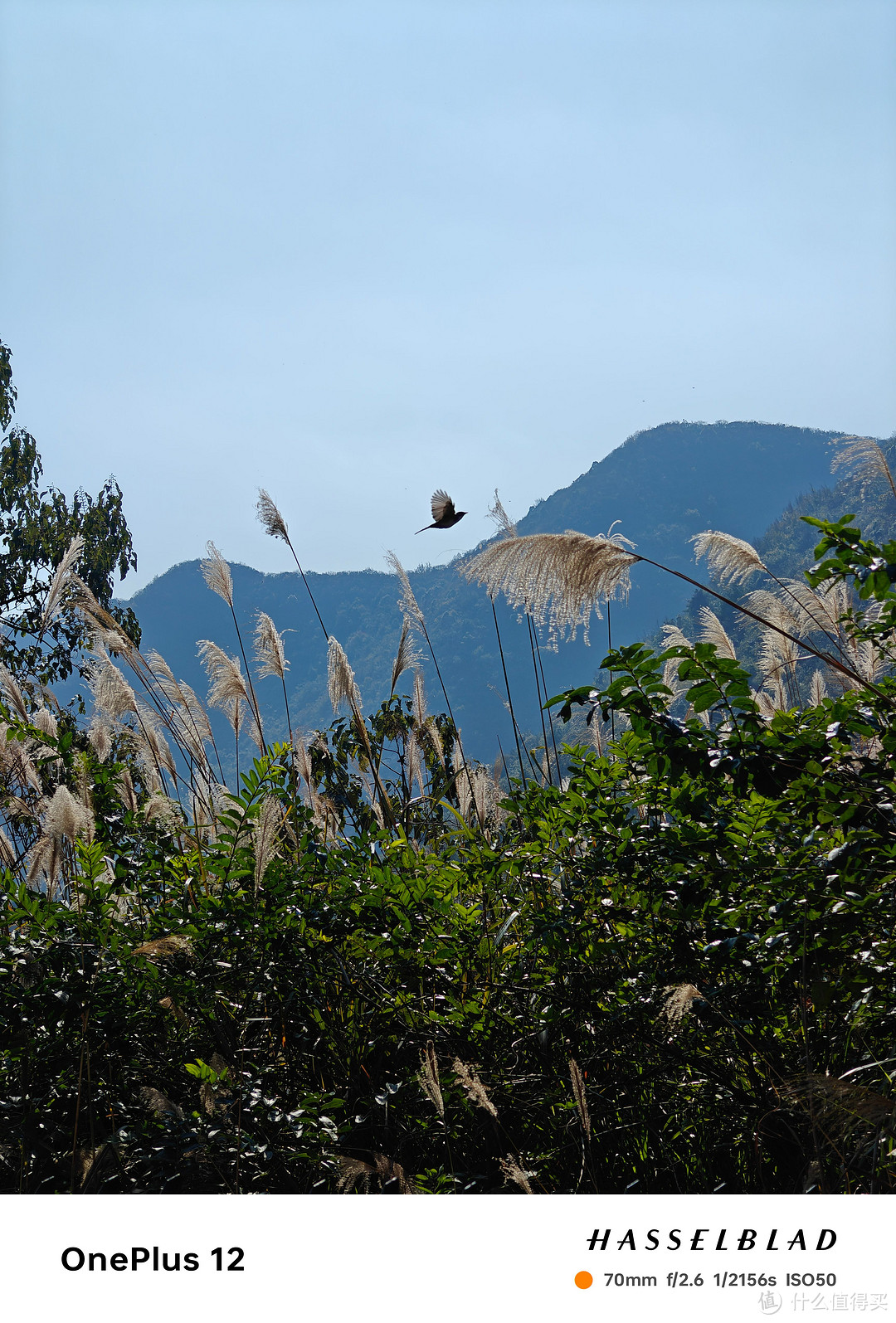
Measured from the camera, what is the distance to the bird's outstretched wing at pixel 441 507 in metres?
2.86

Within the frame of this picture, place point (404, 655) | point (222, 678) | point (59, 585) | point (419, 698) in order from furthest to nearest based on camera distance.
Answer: point (419, 698), point (404, 655), point (222, 678), point (59, 585)

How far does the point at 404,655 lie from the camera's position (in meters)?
3.47

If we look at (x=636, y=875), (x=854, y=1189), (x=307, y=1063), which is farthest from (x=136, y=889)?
A: (x=854, y=1189)

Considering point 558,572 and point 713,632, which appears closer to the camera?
point 558,572

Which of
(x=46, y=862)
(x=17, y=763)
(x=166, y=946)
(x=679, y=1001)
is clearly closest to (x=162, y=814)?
(x=46, y=862)

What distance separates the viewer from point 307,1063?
1.83m

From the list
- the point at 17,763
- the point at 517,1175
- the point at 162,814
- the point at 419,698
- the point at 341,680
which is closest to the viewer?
the point at 517,1175

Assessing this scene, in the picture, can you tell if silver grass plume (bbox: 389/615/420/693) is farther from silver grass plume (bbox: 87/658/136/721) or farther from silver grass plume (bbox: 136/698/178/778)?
silver grass plume (bbox: 87/658/136/721)

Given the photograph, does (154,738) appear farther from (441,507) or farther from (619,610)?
(619,610)

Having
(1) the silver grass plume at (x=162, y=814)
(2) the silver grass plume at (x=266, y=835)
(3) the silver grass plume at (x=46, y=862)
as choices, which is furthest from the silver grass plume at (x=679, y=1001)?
(3) the silver grass plume at (x=46, y=862)

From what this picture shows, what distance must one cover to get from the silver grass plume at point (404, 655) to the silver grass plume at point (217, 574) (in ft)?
2.49

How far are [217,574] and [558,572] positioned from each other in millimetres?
2077

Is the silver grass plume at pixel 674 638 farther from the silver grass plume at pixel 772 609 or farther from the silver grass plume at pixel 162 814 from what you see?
the silver grass plume at pixel 162 814

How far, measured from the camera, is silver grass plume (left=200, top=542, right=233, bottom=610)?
3.51m
